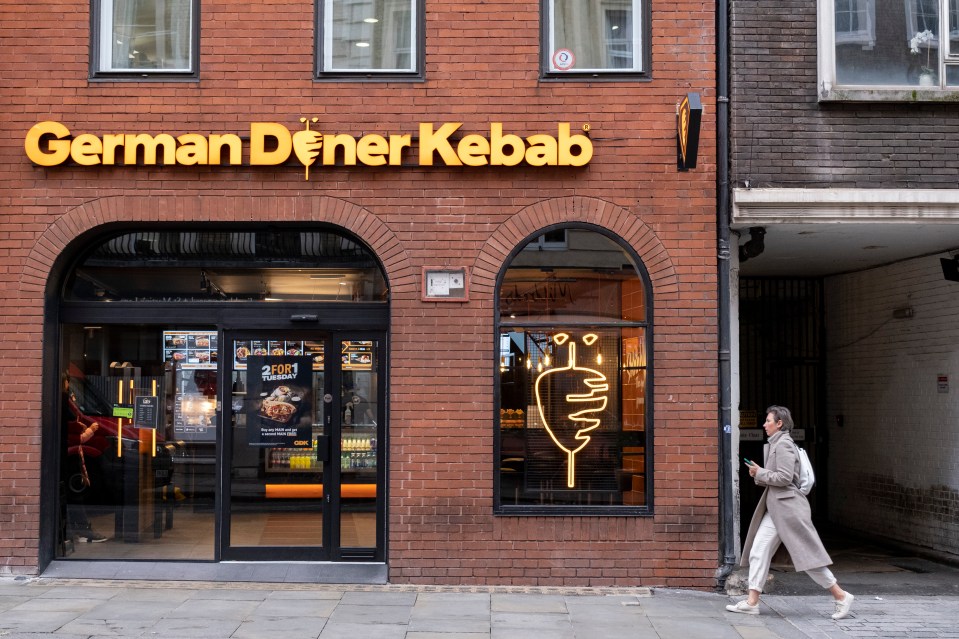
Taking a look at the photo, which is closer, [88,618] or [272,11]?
[88,618]

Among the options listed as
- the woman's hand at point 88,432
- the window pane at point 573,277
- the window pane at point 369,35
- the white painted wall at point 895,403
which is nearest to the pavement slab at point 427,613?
the woman's hand at point 88,432

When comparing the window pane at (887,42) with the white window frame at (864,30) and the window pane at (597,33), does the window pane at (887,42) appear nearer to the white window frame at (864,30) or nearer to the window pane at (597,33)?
the white window frame at (864,30)

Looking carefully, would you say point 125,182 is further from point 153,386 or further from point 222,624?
point 222,624

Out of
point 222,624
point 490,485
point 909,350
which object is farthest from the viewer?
point 909,350

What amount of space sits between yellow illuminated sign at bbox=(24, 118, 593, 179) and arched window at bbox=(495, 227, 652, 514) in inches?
31.2

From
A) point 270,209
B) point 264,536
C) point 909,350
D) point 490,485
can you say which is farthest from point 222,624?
point 909,350

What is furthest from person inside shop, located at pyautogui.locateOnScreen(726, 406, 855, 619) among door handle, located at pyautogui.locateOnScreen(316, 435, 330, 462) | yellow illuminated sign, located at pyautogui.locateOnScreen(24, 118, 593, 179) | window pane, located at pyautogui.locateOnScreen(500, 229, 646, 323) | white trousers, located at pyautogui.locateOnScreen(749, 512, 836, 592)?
door handle, located at pyautogui.locateOnScreen(316, 435, 330, 462)

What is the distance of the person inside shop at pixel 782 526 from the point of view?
8.36 m

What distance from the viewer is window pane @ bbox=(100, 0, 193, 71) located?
975 centimetres

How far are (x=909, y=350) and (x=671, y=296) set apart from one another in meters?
4.28

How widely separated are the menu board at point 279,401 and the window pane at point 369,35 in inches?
114

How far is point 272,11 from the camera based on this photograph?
9.62m

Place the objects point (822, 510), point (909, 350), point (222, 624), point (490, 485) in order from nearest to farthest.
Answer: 1. point (222, 624)
2. point (490, 485)
3. point (909, 350)
4. point (822, 510)

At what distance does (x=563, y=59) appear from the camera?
9.70m
